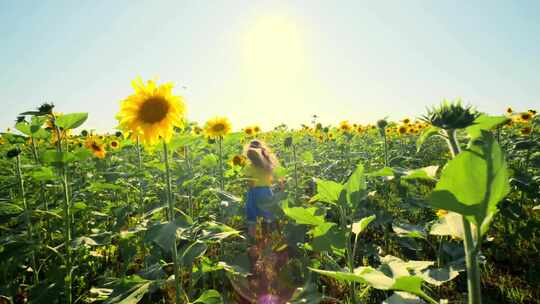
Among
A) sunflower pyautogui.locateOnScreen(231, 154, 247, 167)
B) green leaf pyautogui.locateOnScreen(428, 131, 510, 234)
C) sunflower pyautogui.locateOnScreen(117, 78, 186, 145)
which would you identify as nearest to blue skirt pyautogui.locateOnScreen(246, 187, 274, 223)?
sunflower pyautogui.locateOnScreen(231, 154, 247, 167)

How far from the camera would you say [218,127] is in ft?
15.1

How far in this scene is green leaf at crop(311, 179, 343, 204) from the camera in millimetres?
1828

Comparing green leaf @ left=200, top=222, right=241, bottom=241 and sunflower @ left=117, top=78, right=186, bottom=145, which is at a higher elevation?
sunflower @ left=117, top=78, right=186, bottom=145

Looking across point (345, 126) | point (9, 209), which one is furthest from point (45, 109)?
point (345, 126)

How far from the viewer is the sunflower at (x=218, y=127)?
4.59 meters

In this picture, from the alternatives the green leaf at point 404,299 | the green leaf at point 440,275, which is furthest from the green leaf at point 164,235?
the green leaf at point 440,275

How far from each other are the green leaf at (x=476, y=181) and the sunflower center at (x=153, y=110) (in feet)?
6.67

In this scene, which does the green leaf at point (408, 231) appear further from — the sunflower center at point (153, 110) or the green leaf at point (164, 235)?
the sunflower center at point (153, 110)

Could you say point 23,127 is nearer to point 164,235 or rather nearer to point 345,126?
point 164,235

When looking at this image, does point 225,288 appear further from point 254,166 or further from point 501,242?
point 501,242

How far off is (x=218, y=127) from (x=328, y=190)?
9.78 feet

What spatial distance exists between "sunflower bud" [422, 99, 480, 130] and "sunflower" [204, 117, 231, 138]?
11.9 ft

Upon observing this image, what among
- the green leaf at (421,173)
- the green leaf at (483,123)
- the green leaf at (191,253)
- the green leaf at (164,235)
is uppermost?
the green leaf at (483,123)

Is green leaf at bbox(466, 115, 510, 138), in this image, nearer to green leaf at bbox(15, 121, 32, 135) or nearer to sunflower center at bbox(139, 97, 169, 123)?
sunflower center at bbox(139, 97, 169, 123)
